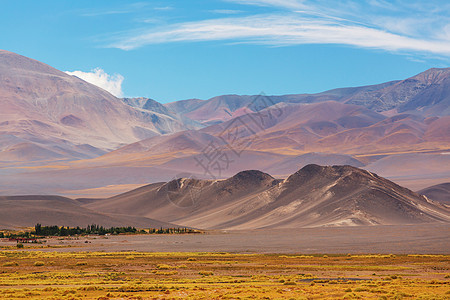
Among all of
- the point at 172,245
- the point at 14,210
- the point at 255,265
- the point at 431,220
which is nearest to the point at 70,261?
the point at 255,265

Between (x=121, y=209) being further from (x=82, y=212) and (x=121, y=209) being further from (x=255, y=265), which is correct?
(x=255, y=265)

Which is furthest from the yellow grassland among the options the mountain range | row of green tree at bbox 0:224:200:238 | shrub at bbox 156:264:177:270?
the mountain range

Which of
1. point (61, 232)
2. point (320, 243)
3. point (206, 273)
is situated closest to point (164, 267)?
point (206, 273)

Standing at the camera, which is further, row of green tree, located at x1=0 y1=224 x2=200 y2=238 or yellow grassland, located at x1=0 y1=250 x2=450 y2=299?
row of green tree, located at x1=0 y1=224 x2=200 y2=238

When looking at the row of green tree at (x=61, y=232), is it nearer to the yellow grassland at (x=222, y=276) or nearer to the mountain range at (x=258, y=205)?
the mountain range at (x=258, y=205)

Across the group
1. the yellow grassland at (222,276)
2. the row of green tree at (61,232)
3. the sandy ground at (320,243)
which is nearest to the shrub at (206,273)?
the yellow grassland at (222,276)

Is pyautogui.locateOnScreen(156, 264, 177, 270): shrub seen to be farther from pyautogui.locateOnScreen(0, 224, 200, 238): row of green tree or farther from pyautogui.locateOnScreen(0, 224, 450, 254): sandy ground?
pyautogui.locateOnScreen(0, 224, 200, 238): row of green tree

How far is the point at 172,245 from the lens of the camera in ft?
235

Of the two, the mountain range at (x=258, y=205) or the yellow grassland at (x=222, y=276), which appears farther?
the mountain range at (x=258, y=205)

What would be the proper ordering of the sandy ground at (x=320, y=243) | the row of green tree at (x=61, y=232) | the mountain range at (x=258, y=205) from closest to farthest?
1. the sandy ground at (x=320, y=243)
2. the row of green tree at (x=61, y=232)
3. the mountain range at (x=258, y=205)

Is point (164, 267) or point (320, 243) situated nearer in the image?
point (164, 267)

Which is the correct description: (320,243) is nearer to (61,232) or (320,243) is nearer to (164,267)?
(164,267)

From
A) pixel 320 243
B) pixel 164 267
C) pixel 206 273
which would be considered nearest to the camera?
pixel 206 273

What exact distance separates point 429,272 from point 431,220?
77069 millimetres
